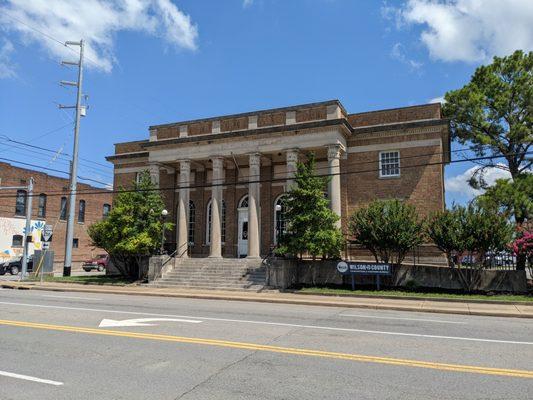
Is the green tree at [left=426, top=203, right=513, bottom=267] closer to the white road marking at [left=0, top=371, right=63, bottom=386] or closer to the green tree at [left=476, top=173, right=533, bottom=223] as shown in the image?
the green tree at [left=476, top=173, right=533, bottom=223]

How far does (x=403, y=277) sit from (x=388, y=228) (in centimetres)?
273

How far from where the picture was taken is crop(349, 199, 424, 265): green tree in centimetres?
1998

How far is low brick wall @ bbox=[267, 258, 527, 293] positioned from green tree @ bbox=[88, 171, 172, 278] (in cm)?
770

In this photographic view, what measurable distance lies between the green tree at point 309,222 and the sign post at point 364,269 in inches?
45.1

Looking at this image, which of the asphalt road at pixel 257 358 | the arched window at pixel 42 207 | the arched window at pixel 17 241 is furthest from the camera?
the arched window at pixel 42 207

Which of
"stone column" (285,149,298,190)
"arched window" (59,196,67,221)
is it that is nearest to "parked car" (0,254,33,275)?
"arched window" (59,196,67,221)

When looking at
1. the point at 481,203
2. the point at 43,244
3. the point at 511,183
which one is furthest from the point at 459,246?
the point at 43,244

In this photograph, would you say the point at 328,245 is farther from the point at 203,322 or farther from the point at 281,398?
the point at 281,398

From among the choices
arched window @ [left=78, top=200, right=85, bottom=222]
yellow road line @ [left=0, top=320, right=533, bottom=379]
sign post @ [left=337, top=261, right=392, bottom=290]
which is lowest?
yellow road line @ [left=0, top=320, right=533, bottom=379]

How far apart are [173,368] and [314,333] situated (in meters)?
3.98

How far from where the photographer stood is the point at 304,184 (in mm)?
21375

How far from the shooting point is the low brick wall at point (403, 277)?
19.1 m

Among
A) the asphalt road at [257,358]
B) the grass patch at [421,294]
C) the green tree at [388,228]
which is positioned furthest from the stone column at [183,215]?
the asphalt road at [257,358]

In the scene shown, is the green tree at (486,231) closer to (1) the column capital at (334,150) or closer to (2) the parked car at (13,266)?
(1) the column capital at (334,150)
